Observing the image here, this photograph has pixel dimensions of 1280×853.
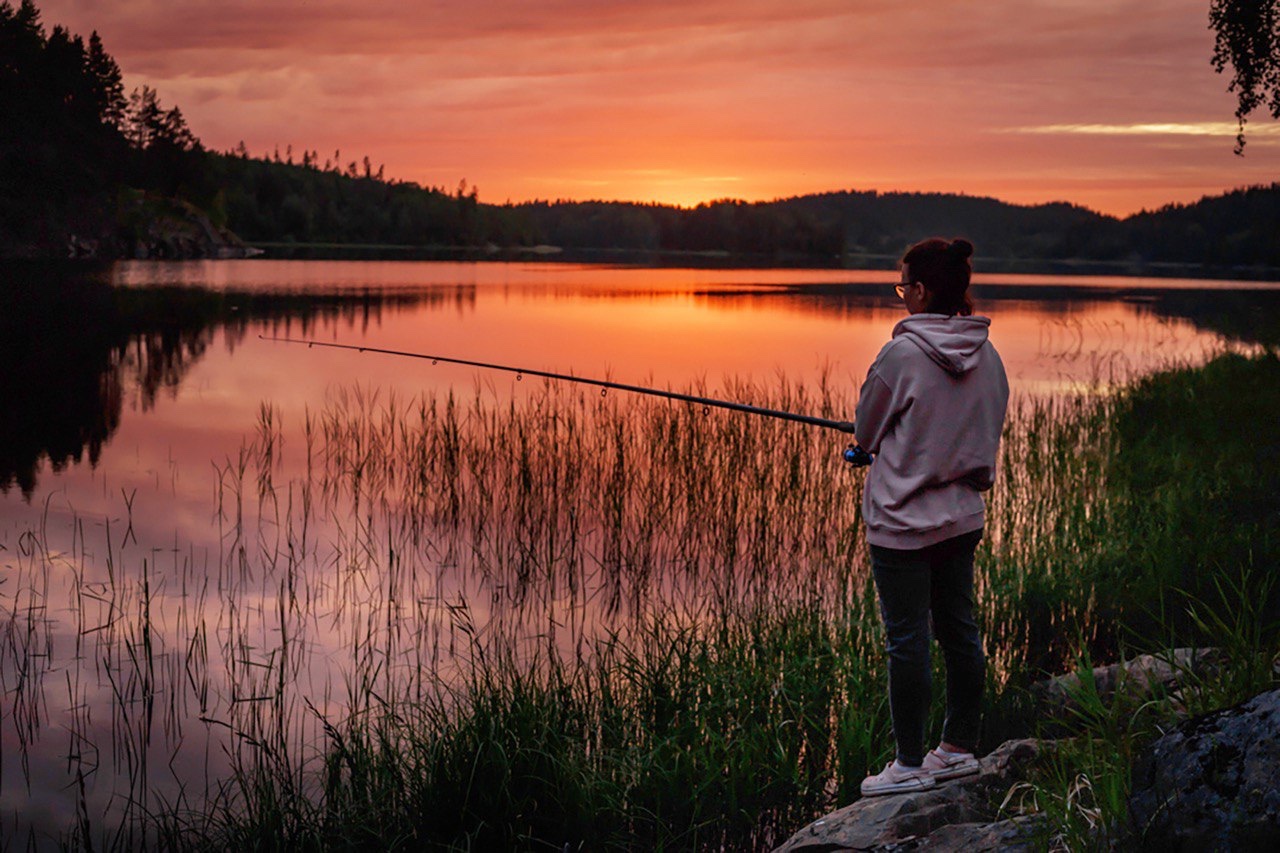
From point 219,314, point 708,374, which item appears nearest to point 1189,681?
point 708,374

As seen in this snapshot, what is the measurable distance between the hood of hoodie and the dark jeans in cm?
56

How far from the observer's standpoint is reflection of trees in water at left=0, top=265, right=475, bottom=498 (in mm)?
14391

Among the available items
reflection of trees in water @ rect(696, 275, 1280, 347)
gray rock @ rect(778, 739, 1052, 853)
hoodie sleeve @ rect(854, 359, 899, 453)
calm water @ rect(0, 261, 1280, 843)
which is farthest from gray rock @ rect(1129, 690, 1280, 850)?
reflection of trees in water @ rect(696, 275, 1280, 347)

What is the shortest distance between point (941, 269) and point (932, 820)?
5.67 feet

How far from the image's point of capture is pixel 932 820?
349 cm

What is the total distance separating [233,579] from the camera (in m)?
8.05

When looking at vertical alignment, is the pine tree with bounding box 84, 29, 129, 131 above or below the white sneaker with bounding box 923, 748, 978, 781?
above

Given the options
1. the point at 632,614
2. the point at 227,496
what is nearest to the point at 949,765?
the point at 632,614

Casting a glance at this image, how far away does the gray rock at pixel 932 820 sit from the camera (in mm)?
3275

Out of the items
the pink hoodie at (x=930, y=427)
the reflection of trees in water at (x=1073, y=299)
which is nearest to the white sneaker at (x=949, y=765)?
the pink hoodie at (x=930, y=427)

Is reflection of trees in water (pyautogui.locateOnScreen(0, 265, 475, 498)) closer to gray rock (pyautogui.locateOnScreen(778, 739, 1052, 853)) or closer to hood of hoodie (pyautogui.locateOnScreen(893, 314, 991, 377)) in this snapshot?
gray rock (pyautogui.locateOnScreen(778, 739, 1052, 853))

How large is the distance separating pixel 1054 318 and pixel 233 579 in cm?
3337

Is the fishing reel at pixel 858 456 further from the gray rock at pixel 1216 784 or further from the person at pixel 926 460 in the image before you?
the gray rock at pixel 1216 784

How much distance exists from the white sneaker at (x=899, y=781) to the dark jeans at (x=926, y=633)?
0.03 meters
